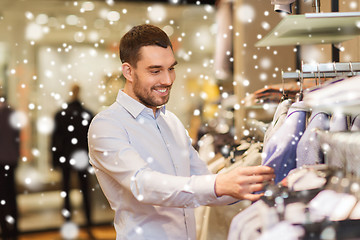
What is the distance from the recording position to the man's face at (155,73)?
4.85ft

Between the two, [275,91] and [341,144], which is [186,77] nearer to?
[275,91]

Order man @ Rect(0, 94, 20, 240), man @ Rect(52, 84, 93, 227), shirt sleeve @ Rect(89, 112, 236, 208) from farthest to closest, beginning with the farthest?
man @ Rect(52, 84, 93, 227) < man @ Rect(0, 94, 20, 240) < shirt sleeve @ Rect(89, 112, 236, 208)

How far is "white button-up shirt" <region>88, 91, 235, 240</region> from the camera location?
125 cm

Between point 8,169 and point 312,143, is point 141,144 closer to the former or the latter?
point 312,143

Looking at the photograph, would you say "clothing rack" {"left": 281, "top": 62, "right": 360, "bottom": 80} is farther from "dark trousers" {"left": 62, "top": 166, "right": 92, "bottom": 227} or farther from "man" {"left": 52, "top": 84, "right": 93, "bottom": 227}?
"dark trousers" {"left": 62, "top": 166, "right": 92, "bottom": 227}

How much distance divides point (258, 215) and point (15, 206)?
369 centimetres

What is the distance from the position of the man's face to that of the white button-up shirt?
3.0 inches

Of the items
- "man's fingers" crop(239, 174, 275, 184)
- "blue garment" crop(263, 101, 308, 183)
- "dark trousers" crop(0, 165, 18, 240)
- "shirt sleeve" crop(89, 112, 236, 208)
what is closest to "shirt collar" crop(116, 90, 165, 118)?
"shirt sleeve" crop(89, 112, 236, 208)

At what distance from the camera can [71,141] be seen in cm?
452

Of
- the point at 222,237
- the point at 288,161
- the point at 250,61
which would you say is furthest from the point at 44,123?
the point at 288,161

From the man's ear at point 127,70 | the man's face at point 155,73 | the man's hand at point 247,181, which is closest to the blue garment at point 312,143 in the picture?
the man's hand at point 247,181

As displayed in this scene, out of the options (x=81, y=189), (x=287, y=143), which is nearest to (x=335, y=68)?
(x=287, y=143)

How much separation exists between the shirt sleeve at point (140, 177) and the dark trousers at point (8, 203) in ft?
9.54

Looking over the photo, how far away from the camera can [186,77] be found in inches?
218
